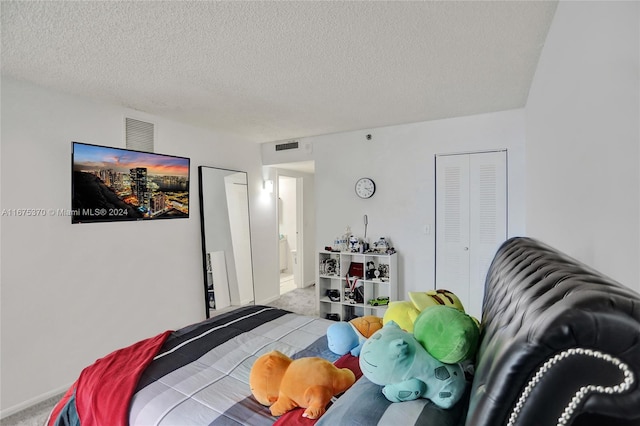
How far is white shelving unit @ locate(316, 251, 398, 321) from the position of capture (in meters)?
3.58

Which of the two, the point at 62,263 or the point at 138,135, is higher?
the point at 138,135

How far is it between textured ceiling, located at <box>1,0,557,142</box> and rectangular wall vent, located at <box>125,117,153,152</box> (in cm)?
20

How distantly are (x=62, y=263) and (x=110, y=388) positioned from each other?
1694 mm

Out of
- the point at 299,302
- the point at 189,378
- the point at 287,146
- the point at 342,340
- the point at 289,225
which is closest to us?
the point at 189,378

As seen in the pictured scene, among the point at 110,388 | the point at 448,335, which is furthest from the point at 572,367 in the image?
the point at 110,388

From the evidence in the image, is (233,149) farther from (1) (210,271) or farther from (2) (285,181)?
(2) (285,181)

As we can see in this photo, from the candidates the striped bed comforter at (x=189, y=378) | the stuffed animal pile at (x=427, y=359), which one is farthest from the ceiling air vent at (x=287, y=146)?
the stuffed animal pile at (x=427, y=359)

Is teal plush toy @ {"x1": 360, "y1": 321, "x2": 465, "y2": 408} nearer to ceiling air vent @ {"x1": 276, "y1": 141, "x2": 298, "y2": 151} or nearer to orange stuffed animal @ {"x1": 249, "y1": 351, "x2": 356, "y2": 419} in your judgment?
orange stuffed animal @ {"x1": 249, "y1": 351, "x2": 356, "y2": 419}

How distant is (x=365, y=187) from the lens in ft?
12.7

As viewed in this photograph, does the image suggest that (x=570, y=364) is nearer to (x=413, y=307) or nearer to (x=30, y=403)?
(x=413, y=307)

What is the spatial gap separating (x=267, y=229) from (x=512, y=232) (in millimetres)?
3265

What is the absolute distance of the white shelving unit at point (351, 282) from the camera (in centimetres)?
358

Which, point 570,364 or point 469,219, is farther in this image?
point 469,219

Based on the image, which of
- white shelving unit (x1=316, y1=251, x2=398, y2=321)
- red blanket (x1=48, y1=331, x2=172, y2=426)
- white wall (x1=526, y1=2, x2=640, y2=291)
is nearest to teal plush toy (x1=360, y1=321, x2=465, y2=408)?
white wall (x1=526, y1=2, x2=640, y2=291)
